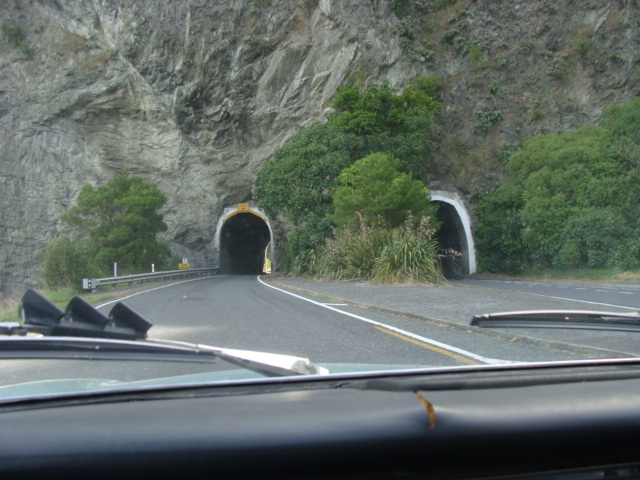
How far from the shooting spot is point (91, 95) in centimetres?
4516

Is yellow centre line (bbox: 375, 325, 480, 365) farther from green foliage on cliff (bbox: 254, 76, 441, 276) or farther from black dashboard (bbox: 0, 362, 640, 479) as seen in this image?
green foliage on cliff (bbox: 254, 76, 441, 276)

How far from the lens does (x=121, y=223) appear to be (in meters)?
34.6

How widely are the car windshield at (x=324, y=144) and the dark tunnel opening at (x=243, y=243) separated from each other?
389 millimetres

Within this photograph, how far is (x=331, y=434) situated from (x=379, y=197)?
2570 cm

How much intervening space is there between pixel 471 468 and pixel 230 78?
44.2 metres

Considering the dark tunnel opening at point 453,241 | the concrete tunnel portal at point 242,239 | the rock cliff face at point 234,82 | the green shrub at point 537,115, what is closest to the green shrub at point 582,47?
the rock cliff face at point 234,82

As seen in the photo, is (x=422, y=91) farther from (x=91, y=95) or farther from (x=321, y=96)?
(x=91, y=95)

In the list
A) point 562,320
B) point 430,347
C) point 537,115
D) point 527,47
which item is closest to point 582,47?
point 527,47

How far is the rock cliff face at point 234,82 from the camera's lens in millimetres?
40719

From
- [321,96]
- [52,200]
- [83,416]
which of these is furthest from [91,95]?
[83,416]

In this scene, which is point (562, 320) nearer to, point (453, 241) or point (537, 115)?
point (453, 241)

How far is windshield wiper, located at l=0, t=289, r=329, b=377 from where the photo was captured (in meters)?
3.11

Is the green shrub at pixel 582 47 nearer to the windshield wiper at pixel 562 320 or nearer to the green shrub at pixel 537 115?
the green shrub at pixel 537 115

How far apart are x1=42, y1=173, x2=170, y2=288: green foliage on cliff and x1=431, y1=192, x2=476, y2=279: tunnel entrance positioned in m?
17.4
